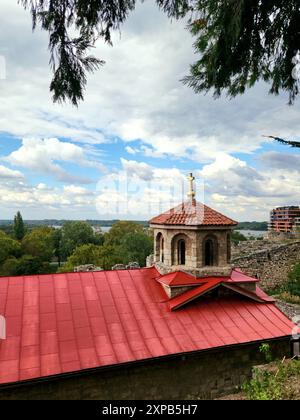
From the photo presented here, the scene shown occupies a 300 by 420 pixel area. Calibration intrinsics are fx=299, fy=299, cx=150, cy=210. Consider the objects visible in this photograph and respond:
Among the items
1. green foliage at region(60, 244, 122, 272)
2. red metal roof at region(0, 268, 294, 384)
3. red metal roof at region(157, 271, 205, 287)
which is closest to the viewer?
red metal roof at region(0, 268, 294, 384)

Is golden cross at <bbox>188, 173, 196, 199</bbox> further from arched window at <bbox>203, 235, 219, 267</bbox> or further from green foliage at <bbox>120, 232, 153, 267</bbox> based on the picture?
green foliage at <bbox>120, 232, 153, 267</bbox>

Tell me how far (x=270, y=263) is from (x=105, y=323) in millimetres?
14905

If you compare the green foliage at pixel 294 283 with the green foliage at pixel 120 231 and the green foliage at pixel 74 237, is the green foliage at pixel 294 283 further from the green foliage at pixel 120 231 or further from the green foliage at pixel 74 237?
the green foliage at pixel 74 237

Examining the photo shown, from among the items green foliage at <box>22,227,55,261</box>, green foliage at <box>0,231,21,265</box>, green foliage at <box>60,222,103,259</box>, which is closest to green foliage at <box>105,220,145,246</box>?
green foliage at <box>60,222,103,259</box>

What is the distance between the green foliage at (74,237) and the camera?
39781mm

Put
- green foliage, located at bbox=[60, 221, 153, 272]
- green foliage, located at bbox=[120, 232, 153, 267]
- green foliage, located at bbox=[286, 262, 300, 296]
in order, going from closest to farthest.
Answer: green foliage, located at bbox=[286, 262, 300, 296], green foliage, located at bbox=[60, 221, 153, 272], green foliage, located at bbox=[120, 232, 153, 267]

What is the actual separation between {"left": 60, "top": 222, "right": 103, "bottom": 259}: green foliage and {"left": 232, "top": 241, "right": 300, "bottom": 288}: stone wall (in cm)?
2615

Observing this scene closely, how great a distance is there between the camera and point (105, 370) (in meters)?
6.07

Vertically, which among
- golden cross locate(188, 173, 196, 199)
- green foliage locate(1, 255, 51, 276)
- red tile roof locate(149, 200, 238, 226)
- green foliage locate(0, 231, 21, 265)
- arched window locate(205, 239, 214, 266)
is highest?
golden cross locate(188, 173, 196, 199)

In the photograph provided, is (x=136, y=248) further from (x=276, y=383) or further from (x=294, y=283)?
(x=276, y=383)

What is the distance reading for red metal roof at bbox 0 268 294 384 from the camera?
604 centimetres

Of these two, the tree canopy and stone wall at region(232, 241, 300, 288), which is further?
stone wall at region(232, 241, 300, 288)
